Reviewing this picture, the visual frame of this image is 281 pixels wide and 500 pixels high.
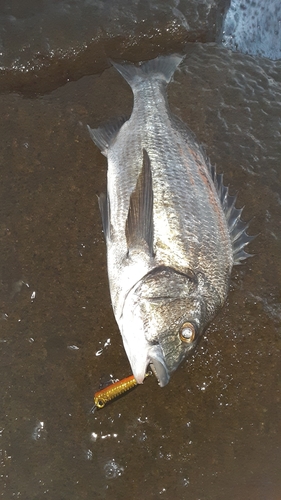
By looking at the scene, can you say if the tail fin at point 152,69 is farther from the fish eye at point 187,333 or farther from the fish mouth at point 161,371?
the fish mouth at point 161,371

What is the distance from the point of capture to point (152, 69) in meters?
4.20

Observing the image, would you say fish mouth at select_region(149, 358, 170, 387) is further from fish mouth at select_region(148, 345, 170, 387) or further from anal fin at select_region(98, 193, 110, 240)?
anal fin at select_region(98, 193, 110, 240)

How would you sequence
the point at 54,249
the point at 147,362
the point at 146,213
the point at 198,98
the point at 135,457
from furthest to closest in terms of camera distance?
the point at 198,98, the point at 54,249, the point at 135,457, the point at 146,213, the point at 147,362

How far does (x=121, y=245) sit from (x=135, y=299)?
0.49 meters

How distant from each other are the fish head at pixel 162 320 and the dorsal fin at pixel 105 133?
137 cm

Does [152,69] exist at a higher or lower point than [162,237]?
higher

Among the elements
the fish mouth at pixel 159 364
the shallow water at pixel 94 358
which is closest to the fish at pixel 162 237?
the fish mouth at pixel 159 364

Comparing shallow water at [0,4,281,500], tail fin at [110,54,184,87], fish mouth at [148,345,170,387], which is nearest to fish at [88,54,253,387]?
fish mouth at [148,345,170,387]

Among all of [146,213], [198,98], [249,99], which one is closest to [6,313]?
[146,213]

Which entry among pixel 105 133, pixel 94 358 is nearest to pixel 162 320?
pixel 94 358

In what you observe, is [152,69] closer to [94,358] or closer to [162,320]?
[162,320]

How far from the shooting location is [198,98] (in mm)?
4402

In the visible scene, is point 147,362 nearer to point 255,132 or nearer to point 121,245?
point 121,245

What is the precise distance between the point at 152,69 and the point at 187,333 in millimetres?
2604
